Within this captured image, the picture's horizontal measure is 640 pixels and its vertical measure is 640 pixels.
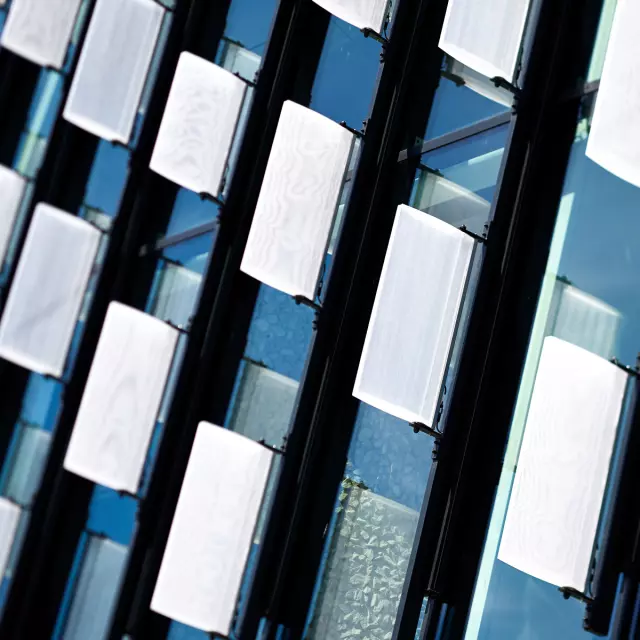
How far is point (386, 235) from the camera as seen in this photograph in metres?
5.50

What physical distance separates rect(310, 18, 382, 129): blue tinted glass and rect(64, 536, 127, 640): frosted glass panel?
2.99m

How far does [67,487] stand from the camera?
7.18 meters

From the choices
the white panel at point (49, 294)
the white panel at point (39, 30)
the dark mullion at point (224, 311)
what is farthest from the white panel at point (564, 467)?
the white panel at point (39, 30)

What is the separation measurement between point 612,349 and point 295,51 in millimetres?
3094

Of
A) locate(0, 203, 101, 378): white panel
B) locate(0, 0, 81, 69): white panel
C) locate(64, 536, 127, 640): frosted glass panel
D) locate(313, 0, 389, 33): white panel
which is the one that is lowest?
locate(64, 536, 127, 640): frosted glass panel

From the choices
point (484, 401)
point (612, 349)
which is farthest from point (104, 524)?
point (612, 349)

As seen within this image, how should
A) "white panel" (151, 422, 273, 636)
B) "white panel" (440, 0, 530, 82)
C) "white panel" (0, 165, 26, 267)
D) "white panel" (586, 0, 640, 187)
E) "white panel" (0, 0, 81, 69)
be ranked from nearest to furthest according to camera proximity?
"white panel" (586, 0, 640, 187), "white panel" (440, 0, 530, 82), "white panel" (151, 422, 273, 636), "white panel" (0, 0, 81, 69), "white panel" (0, 165, 26, 267)

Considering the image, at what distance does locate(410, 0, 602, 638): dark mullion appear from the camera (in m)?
4.48

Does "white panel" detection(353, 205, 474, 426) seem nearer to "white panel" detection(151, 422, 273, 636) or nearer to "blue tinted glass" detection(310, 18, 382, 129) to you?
"white panel" detection(151, 422, 273, 636)

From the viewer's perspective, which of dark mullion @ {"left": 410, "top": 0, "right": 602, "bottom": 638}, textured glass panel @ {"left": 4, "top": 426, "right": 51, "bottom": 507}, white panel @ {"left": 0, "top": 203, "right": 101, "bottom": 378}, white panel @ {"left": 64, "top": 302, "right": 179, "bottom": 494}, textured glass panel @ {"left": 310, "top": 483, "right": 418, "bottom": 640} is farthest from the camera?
textured glass panel @ {"left": 4, "top": 426, "right": 51, "bottom": 507}

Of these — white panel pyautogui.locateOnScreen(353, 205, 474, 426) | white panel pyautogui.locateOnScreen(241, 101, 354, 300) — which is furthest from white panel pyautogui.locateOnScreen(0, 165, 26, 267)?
white panel pyautogui.locateOnScreen(353, 205, 474, 426)

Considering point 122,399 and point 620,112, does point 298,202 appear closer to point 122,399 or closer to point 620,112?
point 122,399

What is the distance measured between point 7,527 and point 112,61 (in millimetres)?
3287

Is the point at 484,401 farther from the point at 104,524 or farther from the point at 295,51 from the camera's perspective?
the point at 104,524
